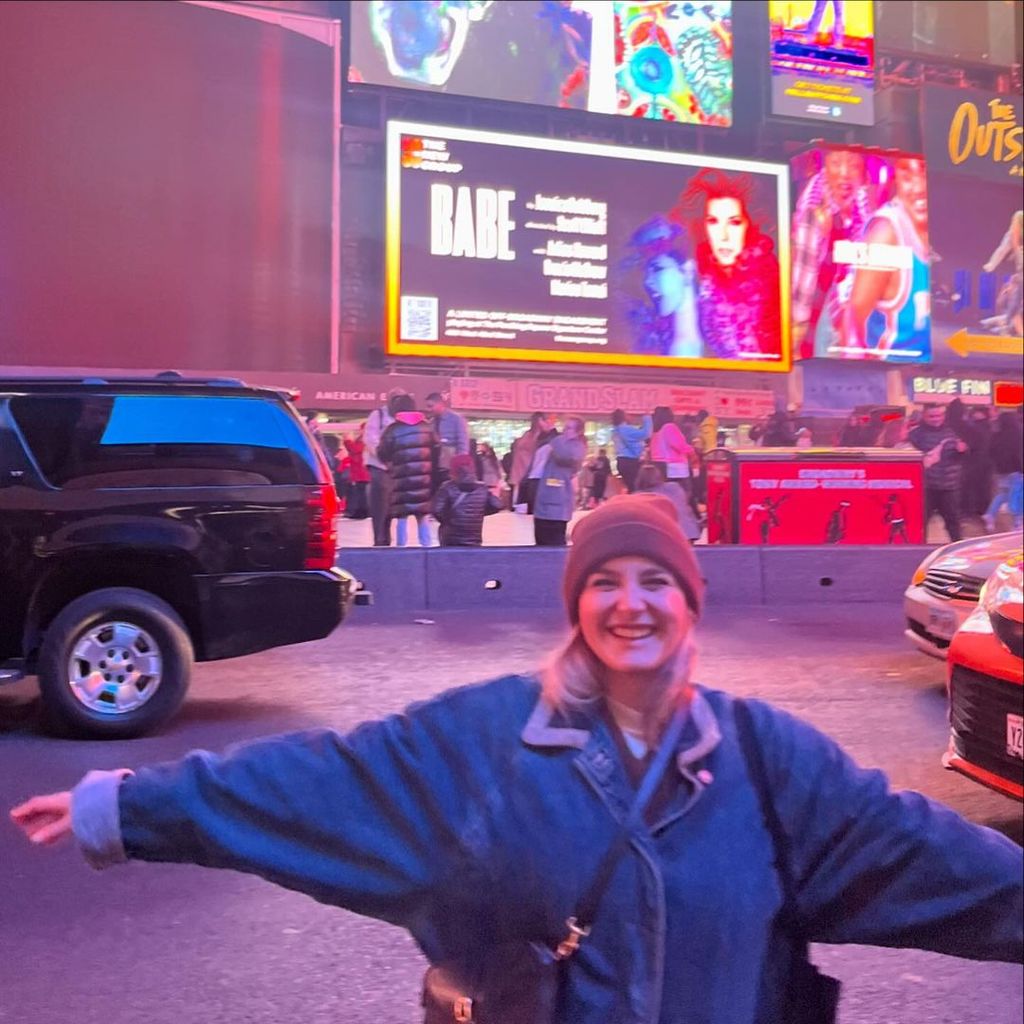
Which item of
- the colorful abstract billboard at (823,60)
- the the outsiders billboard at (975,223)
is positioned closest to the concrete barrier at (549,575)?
the colorful abstract billboard at (823,60)

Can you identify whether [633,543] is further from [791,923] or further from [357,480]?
[357,480]

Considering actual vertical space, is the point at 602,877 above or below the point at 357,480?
below

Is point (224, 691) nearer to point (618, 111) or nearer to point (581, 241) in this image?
point (581, 241)

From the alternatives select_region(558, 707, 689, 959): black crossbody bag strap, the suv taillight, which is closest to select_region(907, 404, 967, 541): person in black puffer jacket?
the suv taillight

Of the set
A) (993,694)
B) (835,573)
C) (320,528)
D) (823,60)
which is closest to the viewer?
(993,694)

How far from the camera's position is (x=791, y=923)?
1.75m

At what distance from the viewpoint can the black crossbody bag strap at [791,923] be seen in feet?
5.65

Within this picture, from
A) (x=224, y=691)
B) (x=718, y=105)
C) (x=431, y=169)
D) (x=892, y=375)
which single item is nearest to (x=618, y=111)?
(x=718, y=105)

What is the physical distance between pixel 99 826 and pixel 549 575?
1034cm

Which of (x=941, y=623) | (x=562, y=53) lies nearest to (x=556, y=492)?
(x=941, y=623)

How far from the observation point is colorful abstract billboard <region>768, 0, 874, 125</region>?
2727 cm

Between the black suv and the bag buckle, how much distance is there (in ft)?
15.7

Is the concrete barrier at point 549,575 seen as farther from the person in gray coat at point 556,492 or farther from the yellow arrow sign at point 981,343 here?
the yellow arrow sign at point 981,343

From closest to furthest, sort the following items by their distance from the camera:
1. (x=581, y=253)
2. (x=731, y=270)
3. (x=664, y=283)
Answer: (x=581, y=253) → (x=664, y=283) → (x=731, y=270)
